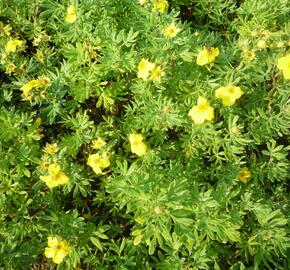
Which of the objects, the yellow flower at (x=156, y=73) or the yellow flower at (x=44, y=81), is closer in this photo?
the yellow flower at (x=156, y=73)

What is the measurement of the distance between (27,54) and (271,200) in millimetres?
2621

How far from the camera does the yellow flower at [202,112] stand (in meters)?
2.90

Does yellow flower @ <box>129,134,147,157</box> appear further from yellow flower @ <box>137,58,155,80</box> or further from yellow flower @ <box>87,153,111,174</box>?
yellow flower @ <box>137,58,155,80</box>

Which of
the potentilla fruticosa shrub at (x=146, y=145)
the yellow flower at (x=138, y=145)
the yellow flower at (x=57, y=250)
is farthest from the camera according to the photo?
the yellow flower at (x=138, y=145)

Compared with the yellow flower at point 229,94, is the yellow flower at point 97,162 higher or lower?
lower

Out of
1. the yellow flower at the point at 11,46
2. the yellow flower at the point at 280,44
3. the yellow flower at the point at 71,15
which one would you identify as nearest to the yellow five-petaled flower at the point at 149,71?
the yellow flower at the point at 71,15

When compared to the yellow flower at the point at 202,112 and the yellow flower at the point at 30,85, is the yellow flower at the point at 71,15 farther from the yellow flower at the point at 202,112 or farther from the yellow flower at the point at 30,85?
the yellow flower at the point at 202,112

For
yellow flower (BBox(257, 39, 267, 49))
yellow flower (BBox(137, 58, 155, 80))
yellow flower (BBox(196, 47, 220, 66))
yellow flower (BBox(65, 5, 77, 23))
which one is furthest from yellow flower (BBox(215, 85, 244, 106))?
yellow flower (BBox(65, 5, 77, 23))

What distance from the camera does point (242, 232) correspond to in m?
3.15

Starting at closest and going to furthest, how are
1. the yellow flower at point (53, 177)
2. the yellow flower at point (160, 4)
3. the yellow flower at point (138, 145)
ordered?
the yellow flower at point (53, 177) < the yellow flower at point (138, 145) < the yellow flower at point (160, 4)

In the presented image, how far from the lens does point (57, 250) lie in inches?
106

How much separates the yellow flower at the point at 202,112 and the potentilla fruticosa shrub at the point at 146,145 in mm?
13

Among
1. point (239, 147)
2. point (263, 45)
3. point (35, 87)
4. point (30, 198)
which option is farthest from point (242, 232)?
point (35, 87)

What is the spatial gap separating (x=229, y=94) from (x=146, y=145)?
0.74 m
